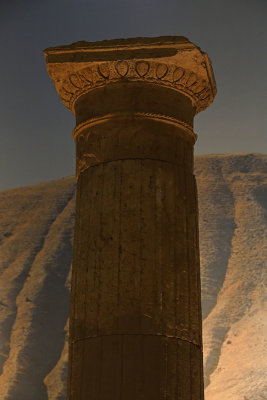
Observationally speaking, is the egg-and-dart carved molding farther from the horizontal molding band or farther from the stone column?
the horizontal molding band

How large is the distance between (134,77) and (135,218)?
2.98 feet

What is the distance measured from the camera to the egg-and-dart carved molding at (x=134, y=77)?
14.1 feet

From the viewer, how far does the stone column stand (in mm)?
3756

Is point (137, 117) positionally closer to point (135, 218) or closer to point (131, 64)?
point (131, 64)

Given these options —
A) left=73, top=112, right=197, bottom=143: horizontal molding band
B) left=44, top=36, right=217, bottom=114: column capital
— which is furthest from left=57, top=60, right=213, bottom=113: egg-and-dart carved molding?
left=73, top=112, right=197, bottom=143: horizontal molding band

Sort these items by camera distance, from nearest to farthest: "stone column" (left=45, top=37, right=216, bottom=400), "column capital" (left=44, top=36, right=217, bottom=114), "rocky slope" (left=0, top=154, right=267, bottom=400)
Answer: "stone column" (left=45, top=37, right=216, bottom=400) < "column capital" (left=44, top=36, right=217, bottom=114) < "rocky slope" (left=0, top=154, right=267, bottom=400)

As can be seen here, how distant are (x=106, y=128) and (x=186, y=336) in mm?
1349

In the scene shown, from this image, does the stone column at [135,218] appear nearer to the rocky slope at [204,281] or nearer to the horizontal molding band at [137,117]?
the horizontal molding band at [137,117]

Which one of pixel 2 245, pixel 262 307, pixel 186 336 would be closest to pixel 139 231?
pixel 186 336

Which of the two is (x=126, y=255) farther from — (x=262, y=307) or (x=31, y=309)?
(x=31, y=309)

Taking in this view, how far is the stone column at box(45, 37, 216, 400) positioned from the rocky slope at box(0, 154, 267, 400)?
21.8 m

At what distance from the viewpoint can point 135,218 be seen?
4020 millimetres

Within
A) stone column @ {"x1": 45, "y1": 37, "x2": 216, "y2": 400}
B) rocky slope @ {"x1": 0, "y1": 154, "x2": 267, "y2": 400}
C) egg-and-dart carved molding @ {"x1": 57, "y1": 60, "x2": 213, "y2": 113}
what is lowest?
stone column @ {"x1": 45, "y1": 37, "x2": 216, "y2": 400}

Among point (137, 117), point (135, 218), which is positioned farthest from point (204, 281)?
point (135, 218)
